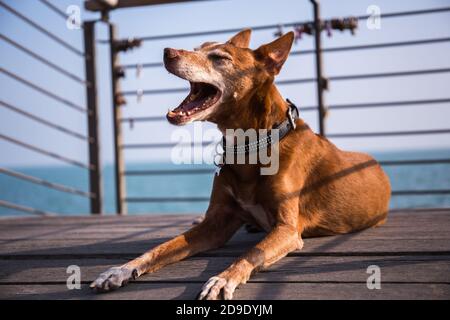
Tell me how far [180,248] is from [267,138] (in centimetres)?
69

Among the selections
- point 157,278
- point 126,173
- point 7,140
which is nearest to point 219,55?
point 157,278

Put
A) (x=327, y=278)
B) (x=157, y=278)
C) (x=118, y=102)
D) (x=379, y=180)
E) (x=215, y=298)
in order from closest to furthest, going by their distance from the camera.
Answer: (x=215, y=298) → (x=327, y=278) → (x=157, y=278) → (x=379, y=180) → (x=118, y=102)

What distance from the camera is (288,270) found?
186 centimetres

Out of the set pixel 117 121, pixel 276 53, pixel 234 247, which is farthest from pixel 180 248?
pixel 117 121

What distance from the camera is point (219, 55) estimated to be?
8.14ft

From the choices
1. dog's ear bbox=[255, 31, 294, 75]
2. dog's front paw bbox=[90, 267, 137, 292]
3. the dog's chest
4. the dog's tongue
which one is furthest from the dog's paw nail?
dog's ear bbox=[255, 31, 294, 75]

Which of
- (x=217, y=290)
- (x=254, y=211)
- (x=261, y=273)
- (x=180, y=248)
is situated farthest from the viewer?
(x=254, y=211)

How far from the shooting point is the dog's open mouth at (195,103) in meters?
2.32

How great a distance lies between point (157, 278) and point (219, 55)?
1193 millimetres

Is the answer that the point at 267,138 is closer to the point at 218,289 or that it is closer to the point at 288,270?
the point at 288,270

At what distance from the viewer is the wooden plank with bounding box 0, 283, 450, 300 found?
1510mm

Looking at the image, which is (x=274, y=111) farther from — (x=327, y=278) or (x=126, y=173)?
(x=126, y=173)

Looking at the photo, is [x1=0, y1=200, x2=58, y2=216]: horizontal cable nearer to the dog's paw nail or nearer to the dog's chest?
the dog's chest

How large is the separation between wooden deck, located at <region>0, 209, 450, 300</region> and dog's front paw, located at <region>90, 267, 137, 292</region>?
0.10 ft
